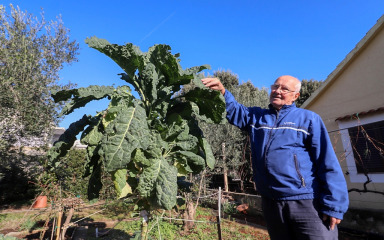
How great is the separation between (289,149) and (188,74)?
122 cm

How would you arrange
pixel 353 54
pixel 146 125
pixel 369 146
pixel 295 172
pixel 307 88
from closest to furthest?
pixel 146 125 → pixel 295 172 → pixel 369 146 → pixel 353 54 → pixel 307 88

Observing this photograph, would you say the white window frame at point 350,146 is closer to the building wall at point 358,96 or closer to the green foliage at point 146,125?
the building wall at point 358,96

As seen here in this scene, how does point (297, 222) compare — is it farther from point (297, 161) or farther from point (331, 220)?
point (297, 161)

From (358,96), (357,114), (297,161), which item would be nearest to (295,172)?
(297,161)

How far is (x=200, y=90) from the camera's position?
2041 mm

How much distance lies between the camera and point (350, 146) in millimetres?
6613

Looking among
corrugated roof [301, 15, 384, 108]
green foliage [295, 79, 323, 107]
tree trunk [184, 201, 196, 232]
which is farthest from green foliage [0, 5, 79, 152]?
green foliage [295, 79, 323, 107]

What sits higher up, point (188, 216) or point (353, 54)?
point (353, 54)

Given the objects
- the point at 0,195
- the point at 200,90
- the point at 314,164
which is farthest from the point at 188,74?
the point at 0,195

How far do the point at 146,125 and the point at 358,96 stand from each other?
7.40 meters

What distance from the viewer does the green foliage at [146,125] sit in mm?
1688

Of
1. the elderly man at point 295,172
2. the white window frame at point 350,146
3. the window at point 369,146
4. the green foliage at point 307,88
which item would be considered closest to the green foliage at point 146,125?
the elderly man at point 295,172

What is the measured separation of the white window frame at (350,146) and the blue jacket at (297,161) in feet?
17.1

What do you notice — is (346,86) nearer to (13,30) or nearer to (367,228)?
(367,228)
